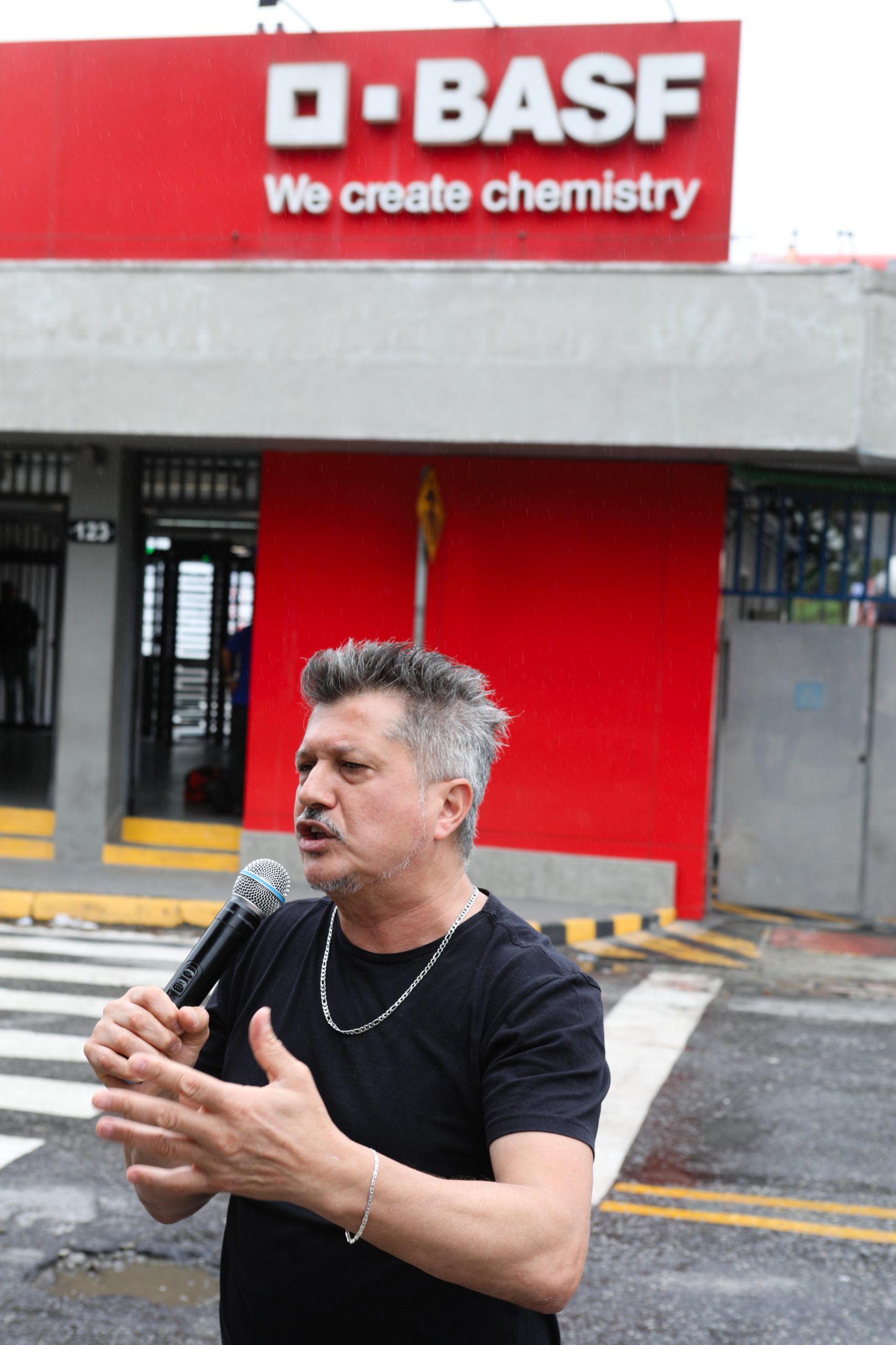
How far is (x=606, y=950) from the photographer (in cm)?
1032

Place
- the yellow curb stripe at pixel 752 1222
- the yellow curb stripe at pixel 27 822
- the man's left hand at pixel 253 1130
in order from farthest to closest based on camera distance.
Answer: the yellow curb stripe at pixel 27 822 < the yellow curb stripe at pixel 752 1222 < the man's left hand at pixel 253 1130

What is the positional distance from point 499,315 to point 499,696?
3147 millimetres

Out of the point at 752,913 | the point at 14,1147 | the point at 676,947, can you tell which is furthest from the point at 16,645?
the point at 14,1147

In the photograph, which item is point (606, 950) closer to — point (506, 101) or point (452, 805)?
point (506, 101)

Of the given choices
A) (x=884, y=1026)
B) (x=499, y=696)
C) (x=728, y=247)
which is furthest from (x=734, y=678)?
(x=884, y=1026)

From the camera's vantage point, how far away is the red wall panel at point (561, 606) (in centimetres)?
1157

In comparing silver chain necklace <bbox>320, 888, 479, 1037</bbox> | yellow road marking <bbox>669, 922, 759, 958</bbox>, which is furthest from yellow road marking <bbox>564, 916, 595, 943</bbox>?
silver chain necklace <bbox>320, 888, 479, 1037</bbox>

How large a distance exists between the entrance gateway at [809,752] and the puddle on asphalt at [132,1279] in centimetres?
854

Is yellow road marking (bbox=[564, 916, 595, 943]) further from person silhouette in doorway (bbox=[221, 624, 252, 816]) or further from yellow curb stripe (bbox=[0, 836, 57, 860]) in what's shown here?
yellow curb stripe (bbox=[0, 836, 57, 860])

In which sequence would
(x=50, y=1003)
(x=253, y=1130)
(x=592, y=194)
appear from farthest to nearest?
(x=592, y=194), (x=50, y=1003), (x=253, y=1130)

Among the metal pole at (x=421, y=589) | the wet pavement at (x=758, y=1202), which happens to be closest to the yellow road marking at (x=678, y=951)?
the wet pavement at (x=758, y=1202)

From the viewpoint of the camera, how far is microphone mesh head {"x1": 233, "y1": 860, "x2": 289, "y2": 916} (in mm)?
2400

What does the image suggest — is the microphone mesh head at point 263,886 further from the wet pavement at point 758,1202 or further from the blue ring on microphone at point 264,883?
the wet pavement at point 758,1202

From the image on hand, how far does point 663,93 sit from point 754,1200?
8.66m
